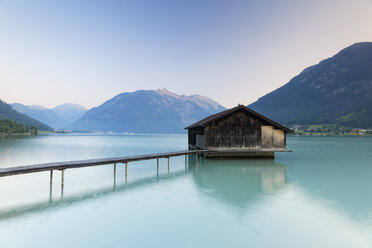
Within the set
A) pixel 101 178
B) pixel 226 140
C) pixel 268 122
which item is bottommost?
pixel 101 178

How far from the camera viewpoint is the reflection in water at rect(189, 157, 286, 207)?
1450 cm

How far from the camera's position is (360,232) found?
899 cm

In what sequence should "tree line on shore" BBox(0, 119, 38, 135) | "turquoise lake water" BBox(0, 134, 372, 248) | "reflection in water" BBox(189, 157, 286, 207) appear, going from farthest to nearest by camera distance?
1. "tree line on shore" BBox(0, 119, 38, 135)
2. "reflection in water" BBox(189, 157, 286, 207)
3. "turquoise lake water" BBox(0, 134, 372, 248)

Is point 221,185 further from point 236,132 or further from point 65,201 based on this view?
point 236,132

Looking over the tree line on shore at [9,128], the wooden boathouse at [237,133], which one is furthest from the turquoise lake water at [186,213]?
the tree line on shore at [9,128]

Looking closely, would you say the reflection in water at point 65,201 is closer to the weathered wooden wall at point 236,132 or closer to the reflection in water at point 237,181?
the reflection in water at point 237,181

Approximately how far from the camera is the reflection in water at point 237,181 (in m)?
14.5

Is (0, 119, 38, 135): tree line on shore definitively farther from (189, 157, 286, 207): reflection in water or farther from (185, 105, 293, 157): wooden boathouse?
(189, 157, 286, 207): reflection in water

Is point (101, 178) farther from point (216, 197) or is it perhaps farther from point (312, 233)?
point (312, 233)

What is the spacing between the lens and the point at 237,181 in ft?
62.2

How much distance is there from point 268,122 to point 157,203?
19221 mm

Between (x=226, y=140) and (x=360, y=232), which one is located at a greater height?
(x=226, y=140)

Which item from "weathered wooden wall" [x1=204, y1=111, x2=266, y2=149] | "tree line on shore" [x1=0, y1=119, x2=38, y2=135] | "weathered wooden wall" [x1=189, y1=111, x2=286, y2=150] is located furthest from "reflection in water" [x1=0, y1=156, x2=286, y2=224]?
"tree line on shore" [x1=0, y1=119, x2=38, y2=135]

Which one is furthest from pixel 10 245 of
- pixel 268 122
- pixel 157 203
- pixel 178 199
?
pixel 268 122
